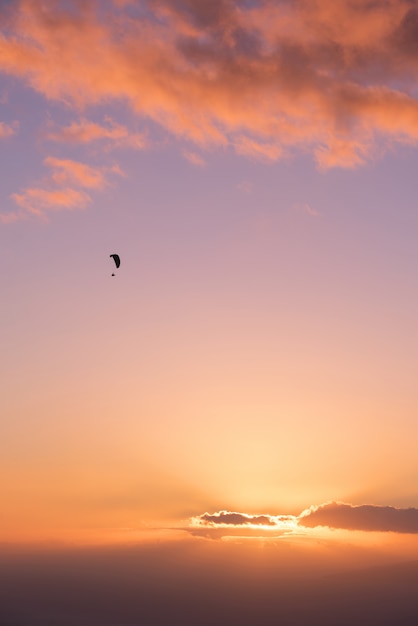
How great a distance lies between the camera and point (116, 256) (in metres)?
140
